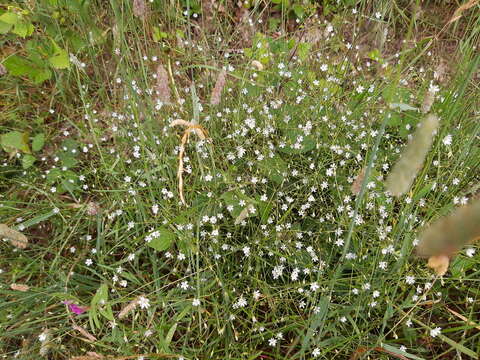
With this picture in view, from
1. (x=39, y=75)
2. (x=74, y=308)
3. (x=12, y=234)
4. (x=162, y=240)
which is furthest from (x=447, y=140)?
(x=39, y=75)

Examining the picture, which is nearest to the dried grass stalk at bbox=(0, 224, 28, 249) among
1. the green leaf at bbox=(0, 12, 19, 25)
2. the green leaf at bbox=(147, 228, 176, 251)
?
the green leaf at bbox=(147, 228, 176, 251)

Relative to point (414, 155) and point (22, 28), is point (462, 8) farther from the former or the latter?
point (22, 28)

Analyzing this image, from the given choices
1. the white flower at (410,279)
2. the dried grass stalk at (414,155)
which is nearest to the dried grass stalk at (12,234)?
the dried grass stalk at (414,155)

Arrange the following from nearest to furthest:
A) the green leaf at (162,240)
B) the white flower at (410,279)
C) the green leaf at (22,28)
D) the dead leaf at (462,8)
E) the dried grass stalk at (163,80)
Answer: the dead leaf at (462,8)
the dried grass stalk at (163,80)
the white flower at (410,279)
the green leaf at (162,240)
the green leaf at (22,28)

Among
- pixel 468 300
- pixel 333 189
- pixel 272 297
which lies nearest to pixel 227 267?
pixel 272 297

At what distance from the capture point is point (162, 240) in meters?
1.75

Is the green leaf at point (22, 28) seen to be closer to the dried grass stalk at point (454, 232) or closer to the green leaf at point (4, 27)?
the green leaf at point (4, 27)

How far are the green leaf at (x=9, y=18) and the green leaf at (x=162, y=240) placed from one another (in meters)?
1.35

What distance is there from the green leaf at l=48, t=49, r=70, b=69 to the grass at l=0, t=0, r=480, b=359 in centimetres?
15

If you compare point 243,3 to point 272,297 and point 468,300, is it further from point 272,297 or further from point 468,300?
point 468,300

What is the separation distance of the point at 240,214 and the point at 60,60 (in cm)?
136

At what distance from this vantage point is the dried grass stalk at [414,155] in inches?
35.5

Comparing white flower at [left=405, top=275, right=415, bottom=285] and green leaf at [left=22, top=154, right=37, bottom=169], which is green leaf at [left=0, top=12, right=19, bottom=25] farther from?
white flower at [left=405, top=275, right=415, bottom=285]

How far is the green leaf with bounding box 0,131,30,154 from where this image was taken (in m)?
2.20
